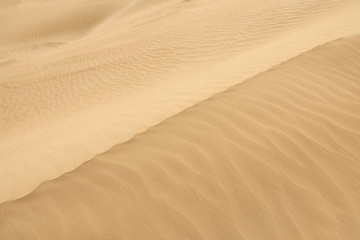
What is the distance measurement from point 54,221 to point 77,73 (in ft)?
22.8

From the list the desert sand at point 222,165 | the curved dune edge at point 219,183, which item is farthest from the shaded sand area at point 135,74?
the curved dune edge at point 219,183

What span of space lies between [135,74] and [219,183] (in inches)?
221

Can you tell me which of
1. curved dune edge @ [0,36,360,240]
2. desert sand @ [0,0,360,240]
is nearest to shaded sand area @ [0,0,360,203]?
desert sand @ [0,0,360,240]

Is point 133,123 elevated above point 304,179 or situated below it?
above

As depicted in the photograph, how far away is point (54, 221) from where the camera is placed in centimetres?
218

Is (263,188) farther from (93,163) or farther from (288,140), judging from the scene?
(93,163)

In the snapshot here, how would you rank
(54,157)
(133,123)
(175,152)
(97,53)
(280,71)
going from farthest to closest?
(97,53) → (280,71) → (133,123) → (54,157) → (175,152)

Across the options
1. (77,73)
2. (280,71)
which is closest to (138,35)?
(77,73)

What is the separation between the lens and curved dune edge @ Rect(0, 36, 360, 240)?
221cm

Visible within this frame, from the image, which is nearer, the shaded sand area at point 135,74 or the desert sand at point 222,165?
the desert sand at point 222,165

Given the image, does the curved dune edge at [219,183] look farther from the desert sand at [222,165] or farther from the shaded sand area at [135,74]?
the shaded sand area at [135,74]

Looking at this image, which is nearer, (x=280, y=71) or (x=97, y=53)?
(x=280, y=71)

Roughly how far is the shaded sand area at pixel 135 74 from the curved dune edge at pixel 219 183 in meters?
0.25

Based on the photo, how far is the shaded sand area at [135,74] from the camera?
3092 millimetres
